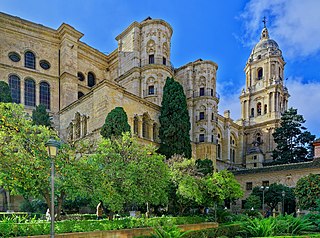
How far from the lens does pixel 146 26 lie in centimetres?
3688

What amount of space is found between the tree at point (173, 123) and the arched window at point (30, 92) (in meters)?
15.2

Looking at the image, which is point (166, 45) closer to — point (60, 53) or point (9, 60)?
point (60, 53)

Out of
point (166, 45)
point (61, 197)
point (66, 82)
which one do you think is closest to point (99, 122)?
point (66, 82)

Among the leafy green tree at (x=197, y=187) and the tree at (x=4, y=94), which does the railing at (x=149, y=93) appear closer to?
the tree at (x=4, y=94)

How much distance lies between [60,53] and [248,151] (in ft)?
133

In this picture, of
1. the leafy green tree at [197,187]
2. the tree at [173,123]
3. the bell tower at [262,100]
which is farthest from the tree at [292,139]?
the leafy green tree at [197,187]

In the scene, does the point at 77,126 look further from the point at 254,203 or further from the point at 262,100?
the point at 262,100

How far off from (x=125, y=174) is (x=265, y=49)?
5694 centimetres

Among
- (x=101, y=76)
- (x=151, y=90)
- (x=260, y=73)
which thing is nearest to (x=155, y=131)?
(x=151, y=90)

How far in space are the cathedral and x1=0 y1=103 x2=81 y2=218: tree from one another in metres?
14.2

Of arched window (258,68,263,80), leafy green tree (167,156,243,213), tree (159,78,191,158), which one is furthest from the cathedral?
arched window (258,68,263,80)

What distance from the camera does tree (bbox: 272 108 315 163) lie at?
46.9m

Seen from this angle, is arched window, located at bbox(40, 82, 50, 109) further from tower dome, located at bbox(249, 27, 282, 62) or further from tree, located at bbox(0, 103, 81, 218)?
tower dome, located at bbox(249, 27, 282, 62)

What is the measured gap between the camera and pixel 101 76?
4103 cm
